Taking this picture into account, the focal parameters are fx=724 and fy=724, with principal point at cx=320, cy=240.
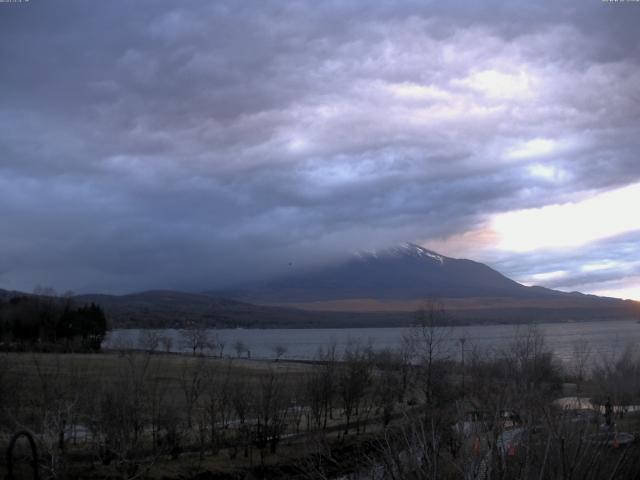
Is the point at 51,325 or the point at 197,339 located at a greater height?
the point at 51,325

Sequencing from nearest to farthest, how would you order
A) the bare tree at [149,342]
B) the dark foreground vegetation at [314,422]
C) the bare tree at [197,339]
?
the dark foreground vegetation at [314,422]
the bare tree at [149,342]
the bare tree at [197,339]

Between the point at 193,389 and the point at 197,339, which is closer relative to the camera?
the point at 193,389

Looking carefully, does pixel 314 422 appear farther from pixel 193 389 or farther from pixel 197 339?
pixel 197 339

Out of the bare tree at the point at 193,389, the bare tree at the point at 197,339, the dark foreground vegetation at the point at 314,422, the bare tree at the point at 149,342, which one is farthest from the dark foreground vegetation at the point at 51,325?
the bare tree at the point at 193,389

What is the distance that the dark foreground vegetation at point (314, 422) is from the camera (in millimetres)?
12383

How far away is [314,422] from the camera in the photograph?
47.2m

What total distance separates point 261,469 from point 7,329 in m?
93.8

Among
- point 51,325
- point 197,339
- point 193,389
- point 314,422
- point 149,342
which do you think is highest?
point 51,325

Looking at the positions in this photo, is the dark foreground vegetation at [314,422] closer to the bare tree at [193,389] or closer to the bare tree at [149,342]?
the bare tree at [193,389]

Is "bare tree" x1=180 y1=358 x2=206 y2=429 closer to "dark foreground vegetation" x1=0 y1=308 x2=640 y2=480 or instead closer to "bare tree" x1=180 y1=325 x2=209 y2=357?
"dark foreground vegetation" x1=0 y1=308 x2=640 y2=480

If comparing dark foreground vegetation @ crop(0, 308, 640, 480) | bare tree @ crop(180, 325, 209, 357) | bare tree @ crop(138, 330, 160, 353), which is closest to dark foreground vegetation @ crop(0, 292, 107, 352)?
bare tree @ crop(138, 330, 160, 353)

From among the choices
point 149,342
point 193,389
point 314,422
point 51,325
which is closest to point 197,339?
point 51,325

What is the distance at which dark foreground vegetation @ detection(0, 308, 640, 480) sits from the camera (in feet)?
40.6

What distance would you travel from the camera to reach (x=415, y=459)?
1076cm
